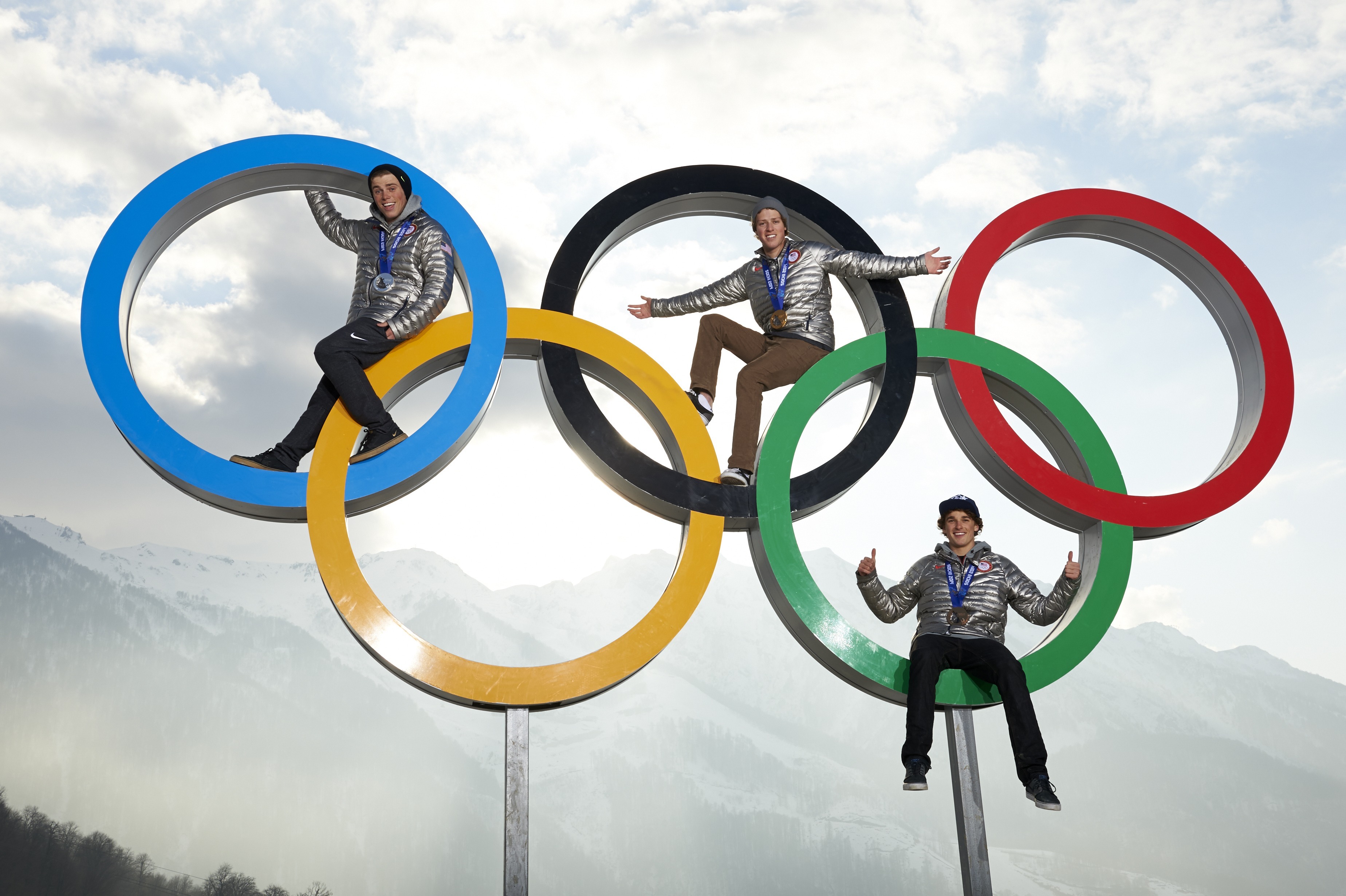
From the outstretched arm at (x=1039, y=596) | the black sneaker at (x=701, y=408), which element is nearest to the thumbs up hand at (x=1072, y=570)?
the outstretched arm at (x=1039, y=596)

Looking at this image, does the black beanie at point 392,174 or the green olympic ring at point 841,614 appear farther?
the black beanie at point 392,174

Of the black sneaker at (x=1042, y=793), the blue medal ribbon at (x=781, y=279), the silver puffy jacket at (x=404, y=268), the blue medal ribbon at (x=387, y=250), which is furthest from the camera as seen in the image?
the blue medal ribbon at (x=781, y=279)

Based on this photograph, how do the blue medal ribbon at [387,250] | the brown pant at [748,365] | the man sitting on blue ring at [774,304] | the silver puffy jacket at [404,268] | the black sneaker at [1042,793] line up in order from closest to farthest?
the black sneaker at [1042,793] → the silver puffy jacket at [404,268] → the blue medal ribbon at [387,250] → the brown pant at [748,365] → the man sitting on blue ring at [774,304]

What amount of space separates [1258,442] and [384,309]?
17.8 feet

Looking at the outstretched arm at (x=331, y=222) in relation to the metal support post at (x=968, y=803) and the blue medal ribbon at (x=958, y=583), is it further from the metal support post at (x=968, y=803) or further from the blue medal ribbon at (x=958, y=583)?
the metal support post at (x=968, y=803)

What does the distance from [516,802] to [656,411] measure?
86.4 inches

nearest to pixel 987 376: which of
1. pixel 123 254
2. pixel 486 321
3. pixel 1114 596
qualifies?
pixel 1114 596

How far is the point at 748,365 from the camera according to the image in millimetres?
5332

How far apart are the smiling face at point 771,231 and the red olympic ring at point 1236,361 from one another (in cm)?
115

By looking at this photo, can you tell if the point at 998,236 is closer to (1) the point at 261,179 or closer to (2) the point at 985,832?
(2) the point at 985,832

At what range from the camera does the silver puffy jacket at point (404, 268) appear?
486cm

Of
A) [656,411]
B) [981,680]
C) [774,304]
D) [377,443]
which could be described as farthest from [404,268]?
[981,680]

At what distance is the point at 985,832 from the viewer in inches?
182

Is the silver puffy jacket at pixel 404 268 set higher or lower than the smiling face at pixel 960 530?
higher
